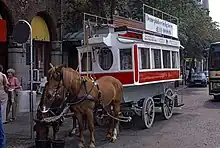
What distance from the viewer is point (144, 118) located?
36.7 feet

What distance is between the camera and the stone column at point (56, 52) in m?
20.9

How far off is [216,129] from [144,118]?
7.18 feet

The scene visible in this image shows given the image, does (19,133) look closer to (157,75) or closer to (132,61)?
(132,61)

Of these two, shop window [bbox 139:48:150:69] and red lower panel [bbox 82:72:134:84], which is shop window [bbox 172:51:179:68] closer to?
shop window [bbox 139:48:150:69]

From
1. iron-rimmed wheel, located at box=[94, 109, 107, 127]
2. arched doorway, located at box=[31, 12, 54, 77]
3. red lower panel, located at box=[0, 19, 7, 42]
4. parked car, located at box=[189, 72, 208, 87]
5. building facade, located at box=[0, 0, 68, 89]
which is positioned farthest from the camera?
parked car, located at box=[189, 72, 208, 87]

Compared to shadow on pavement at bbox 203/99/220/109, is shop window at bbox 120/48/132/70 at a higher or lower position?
higher

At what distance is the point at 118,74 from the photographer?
10805mm

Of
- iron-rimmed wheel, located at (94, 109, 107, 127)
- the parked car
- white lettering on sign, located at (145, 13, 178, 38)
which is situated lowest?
iron-rimmed wheel, located at (94, 109, 107, 127)

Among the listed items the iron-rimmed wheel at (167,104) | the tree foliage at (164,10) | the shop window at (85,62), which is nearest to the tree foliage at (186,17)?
the tree foliage at (164,10)

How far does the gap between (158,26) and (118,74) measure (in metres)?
3.02

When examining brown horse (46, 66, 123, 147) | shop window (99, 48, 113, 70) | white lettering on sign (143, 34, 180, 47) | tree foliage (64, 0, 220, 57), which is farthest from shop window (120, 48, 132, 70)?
tree foliage (64, 0, 220, 57)

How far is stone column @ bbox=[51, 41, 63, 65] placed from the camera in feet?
68.6

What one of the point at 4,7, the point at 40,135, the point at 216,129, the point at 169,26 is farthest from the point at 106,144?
the point at 4,7

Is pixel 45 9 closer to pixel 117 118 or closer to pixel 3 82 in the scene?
pixel 3 82
